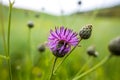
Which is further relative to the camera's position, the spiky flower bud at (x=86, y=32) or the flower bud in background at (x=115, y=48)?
the flower bud in background at (x=115, y=48)

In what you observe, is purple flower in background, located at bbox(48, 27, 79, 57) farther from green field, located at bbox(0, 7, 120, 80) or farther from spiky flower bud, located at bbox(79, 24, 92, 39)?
green field, located at bbox(0, 7, 120, 80)

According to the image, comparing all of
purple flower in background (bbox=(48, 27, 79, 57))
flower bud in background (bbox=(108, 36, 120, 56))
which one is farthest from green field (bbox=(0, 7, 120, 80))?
purple flower in background (bbox=(48, 27, 79, 57))

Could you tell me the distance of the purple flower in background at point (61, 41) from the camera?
140 centimetres

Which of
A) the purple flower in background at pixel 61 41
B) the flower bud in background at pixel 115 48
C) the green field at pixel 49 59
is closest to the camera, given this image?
the purple flower in background at pixel 61 41

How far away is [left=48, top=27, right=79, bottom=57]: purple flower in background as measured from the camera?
1404 mm

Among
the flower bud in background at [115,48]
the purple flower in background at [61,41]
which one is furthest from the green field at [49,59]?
the purple flower in background at [61,41]

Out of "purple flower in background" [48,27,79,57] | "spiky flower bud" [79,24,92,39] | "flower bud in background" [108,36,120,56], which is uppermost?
"spiky flower bud" [79,24,92,39]

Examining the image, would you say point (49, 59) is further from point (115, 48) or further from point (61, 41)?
point (61, 41)

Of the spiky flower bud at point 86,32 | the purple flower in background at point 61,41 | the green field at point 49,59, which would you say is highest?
the spiky flower bud at point 86,32

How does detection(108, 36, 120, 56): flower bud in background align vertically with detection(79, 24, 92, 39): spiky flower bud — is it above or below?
below

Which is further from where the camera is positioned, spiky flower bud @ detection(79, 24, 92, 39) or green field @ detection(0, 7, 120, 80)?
green field @ detection(0, 7, 120, 80)

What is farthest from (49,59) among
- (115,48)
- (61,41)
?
(61,41)

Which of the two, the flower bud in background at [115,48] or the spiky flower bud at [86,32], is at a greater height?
the spiky flower bud at [86,32]

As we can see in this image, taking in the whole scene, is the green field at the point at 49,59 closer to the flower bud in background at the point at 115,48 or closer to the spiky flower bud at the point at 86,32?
the flower bud in background at the point at 115,48
